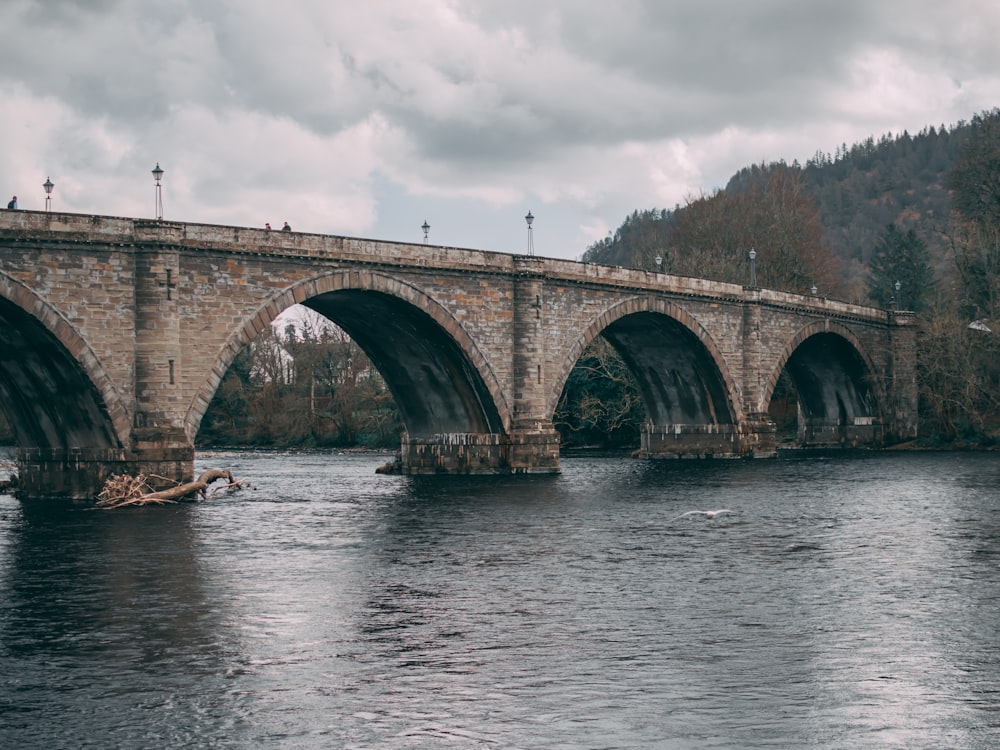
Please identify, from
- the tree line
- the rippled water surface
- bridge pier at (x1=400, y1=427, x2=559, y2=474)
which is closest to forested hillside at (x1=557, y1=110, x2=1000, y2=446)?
the tree line

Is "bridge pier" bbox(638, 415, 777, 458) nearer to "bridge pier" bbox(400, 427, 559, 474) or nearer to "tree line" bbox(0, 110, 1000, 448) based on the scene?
"tree line" bbox(0, 110, 1000, 448)

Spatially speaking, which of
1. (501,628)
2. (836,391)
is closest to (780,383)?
(836,391)

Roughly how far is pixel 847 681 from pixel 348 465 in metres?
52.8

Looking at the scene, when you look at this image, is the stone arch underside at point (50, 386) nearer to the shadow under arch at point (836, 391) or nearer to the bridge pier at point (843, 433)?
the shadow under arch at point (836, 391)

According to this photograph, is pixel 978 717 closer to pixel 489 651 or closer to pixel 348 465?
pixel 489 651

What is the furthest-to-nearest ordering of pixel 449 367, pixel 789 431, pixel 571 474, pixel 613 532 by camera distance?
pixel 789 431, pixel 571 474, pixel 449 367, pixel 613 532

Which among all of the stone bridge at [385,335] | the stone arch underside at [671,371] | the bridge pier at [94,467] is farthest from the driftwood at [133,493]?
the stone arch underside at [671,371]

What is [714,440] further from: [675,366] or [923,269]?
[923,269]

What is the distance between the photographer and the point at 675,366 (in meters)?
68.7

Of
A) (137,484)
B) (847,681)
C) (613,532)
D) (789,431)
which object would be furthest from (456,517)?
(789,431)

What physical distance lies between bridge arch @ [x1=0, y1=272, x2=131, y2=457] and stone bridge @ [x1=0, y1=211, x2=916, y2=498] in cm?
6

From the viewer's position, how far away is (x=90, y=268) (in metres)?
38.0

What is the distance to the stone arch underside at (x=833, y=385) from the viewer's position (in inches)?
3310

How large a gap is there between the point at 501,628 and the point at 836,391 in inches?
2821
